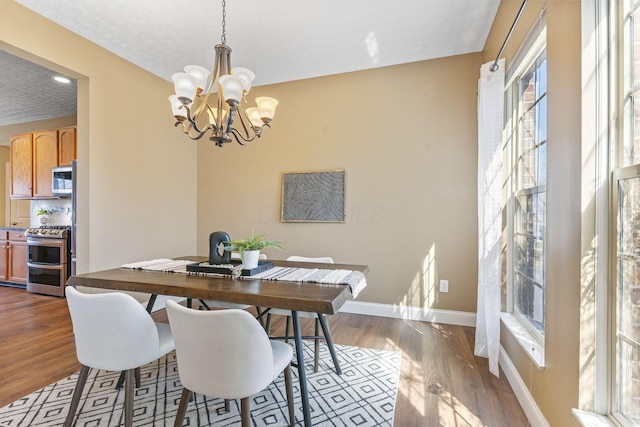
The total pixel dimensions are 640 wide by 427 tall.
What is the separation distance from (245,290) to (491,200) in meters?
1.81

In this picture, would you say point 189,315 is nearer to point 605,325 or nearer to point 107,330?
point 107,330

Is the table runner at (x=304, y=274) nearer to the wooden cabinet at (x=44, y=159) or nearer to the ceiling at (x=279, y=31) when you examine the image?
the ceiling at (x=279, y=31)

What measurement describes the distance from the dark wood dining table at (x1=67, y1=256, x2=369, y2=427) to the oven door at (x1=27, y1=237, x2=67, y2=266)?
3.00 metres

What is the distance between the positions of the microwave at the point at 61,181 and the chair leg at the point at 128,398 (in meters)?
3.87

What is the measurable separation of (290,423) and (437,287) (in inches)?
82.2

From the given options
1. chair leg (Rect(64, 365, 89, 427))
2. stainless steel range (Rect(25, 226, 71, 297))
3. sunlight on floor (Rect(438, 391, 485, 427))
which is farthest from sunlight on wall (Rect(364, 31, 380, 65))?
stainless steel range (Rect(25, 226, 71, 297))

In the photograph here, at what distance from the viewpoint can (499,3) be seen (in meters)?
2.33

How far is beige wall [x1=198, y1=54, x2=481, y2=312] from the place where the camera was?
10.0 ft

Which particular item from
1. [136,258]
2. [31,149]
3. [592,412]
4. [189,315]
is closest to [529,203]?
[592,412]

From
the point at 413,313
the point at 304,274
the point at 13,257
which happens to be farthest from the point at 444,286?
the point at 13,257

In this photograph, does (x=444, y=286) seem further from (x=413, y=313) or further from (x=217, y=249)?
(x=217, y=249)

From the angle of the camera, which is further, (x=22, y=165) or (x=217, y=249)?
(x=22, y=165)

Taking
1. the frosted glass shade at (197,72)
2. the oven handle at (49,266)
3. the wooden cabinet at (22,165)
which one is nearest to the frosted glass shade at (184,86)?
the frosted glass shade at (197,72)

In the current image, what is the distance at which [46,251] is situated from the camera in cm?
416
